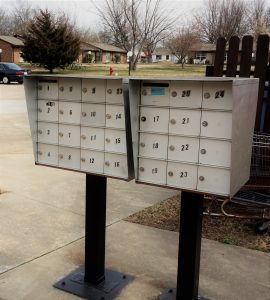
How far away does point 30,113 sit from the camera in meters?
2.93

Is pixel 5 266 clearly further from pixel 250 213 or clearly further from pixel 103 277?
pixel 250 213

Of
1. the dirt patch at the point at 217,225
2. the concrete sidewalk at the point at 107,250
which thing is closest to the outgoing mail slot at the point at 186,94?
the concrete sidewalk at the point at 107,250

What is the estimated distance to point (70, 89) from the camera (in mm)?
2801

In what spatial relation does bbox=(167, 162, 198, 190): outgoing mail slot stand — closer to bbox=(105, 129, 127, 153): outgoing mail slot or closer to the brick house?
bbox=(105, 129, 127, 153): outgoing mail slot

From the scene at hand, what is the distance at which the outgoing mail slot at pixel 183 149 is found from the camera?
2.43 metres

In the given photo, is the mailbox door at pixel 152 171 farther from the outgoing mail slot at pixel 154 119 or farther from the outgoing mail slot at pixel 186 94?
the outgoing mail slot at pixel 186 94

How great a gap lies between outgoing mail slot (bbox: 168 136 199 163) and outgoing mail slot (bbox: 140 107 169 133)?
0.09 m

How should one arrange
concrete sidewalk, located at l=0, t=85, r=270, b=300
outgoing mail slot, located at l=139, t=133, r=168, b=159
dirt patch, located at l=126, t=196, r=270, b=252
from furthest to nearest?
dirt patch, located at l=126, t=196, r=270, b=252, concrete sidewalk, located at l=0, t=85, r=270, b=300, outgoing mail slot, located at l=139, t=133, r=168, b=159

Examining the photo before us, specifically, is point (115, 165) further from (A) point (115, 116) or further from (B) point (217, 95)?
(B) point (217, 95)

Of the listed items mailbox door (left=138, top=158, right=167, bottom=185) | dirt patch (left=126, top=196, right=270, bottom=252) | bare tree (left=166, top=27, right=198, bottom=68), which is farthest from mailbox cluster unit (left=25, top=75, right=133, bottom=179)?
bare tree (left=166, top=27, right=198, bottom=68)

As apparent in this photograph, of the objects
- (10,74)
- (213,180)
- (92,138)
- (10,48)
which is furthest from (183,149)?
(10,48)

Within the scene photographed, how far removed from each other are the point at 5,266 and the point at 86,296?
82 cm

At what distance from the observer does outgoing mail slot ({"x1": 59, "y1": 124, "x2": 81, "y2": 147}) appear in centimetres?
282

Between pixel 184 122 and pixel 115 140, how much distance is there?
1.58ft
